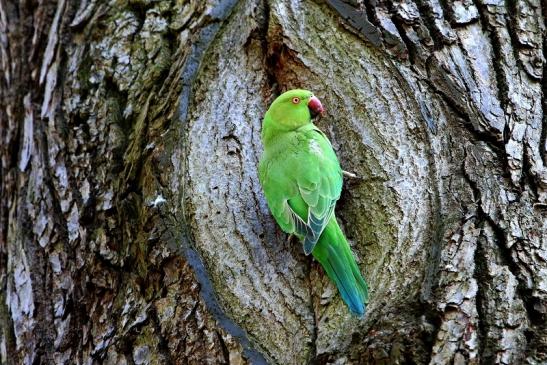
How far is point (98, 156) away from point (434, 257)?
1.76 m

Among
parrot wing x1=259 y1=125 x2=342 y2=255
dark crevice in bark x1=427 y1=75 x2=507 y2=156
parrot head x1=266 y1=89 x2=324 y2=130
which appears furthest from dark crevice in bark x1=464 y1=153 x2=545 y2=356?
parrot head x1=266 y1=89 x2=324 y2=130

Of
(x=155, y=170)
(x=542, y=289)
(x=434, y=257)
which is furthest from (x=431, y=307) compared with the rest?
(x=155, y=170)

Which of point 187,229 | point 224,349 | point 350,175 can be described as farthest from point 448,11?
point 224,349

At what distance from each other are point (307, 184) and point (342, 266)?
0.66m

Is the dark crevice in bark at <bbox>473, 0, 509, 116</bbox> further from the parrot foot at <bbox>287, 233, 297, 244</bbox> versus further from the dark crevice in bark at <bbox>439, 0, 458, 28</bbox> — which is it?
the parrot foot at <bbox>287, 233, 297, 244</bbox>

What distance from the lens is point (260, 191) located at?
3412 mm

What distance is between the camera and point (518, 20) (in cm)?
347

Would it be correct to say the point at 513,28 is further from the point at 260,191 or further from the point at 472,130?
the point at 260,191

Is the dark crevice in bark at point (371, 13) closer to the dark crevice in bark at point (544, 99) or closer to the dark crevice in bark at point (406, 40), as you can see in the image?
the dark crevice in bark at point (406, 40)

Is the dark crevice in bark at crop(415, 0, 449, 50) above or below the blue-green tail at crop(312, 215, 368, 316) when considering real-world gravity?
above

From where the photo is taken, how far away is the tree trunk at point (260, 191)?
2781mm

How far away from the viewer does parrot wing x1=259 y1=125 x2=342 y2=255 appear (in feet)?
10.4

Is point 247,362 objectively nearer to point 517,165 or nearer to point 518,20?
point 517,165

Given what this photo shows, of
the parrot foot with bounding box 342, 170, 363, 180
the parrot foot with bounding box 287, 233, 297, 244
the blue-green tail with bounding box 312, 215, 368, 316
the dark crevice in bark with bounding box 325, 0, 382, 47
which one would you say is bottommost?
the parrot foot with bounding box 287, 233, 297, 244
